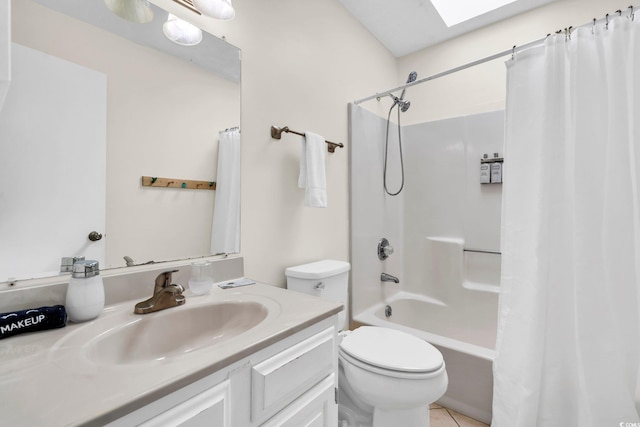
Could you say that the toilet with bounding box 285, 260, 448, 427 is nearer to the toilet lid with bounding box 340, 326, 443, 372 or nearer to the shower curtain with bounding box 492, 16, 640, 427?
the toilet lid with bounding box 340, 326, 443, 372

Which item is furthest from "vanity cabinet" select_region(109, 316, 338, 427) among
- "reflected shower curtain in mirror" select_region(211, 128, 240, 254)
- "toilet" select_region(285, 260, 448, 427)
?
"reflected shower curtain in mirror" select_region(211, 128, 240, 254)

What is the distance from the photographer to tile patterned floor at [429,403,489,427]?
5.00ft

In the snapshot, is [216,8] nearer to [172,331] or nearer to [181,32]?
[181,32]

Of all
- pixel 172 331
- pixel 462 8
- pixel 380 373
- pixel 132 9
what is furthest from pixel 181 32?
pixel 462 8

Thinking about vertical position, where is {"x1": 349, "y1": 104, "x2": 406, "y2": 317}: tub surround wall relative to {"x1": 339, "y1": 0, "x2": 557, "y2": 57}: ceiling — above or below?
below

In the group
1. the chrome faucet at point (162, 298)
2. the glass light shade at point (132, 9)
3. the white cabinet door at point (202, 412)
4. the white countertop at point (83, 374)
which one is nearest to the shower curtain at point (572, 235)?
the white countertop at point (83, 374)

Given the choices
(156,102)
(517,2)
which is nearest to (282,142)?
(156,102)

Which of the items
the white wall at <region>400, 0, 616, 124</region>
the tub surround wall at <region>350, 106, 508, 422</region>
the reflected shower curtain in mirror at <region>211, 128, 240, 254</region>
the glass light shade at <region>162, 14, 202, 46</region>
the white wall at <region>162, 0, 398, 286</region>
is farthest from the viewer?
the tub surround wall at <region>350, 106, 508, 422</region>

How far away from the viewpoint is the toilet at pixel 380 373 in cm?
111

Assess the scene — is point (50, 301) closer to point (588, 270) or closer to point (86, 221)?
point (86, 221)

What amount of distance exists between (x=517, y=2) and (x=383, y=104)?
108 cm

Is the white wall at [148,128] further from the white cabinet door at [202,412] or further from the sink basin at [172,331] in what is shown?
the white cabinet door at [202,412]

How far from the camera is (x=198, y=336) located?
911 millimetres

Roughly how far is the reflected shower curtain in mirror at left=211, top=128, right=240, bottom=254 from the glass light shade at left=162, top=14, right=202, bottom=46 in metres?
0.36
